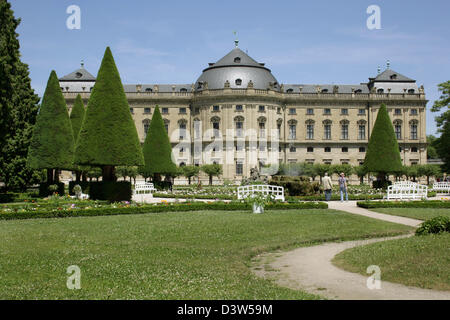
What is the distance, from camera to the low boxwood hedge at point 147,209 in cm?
1447

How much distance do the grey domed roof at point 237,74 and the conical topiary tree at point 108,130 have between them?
1377 inches

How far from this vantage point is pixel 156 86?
59938 millimetres

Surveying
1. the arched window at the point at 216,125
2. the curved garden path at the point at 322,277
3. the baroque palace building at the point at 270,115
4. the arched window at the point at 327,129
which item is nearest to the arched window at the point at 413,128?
the baroque palace building at the point at 270,115

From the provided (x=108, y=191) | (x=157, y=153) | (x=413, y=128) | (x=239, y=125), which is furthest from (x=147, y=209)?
(x=413, y=128)

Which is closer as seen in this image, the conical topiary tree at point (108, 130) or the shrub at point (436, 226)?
the shrub at point (436, 226)

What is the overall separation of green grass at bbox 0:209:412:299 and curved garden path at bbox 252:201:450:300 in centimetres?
36

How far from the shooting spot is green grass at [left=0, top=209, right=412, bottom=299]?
5.47 m

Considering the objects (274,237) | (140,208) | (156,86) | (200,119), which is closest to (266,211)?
(140,208)

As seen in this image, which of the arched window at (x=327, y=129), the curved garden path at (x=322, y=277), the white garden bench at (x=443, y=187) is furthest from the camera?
the arched window at (x=327, y=129)

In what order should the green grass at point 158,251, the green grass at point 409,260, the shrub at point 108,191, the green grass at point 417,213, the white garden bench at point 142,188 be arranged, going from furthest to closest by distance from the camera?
the white garden bench at point 142,188
the shrub at point 108,191
the green grass at point 417,213
the green grass at point 409,260
the green grass at point 158,251

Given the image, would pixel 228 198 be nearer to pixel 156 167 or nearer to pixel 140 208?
pixel 140 208

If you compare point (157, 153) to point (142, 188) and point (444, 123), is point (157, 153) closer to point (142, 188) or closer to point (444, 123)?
point (142, 188)

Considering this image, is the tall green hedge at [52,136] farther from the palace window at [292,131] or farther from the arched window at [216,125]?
the palace window at [292,131]

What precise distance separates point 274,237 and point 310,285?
402 centimetres
